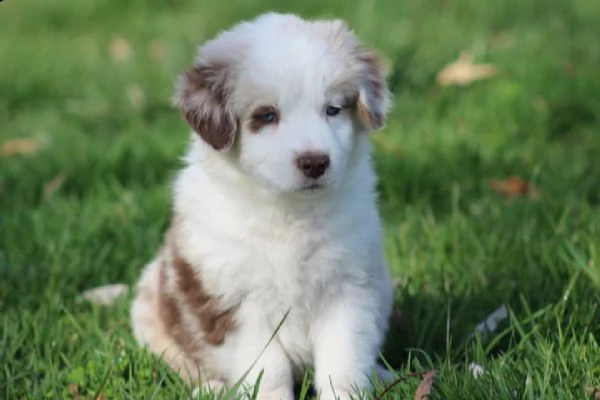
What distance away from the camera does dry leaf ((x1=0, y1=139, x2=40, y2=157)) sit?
7147mm

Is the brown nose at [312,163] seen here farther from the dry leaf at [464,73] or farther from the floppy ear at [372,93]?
the dry leaf at [464,73]

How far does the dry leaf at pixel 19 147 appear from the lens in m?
7.15

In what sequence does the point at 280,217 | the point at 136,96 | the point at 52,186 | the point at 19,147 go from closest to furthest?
1. the point at 280,217
2. the point at 52,186
3. the point at 19,147
4. the point at 136,96

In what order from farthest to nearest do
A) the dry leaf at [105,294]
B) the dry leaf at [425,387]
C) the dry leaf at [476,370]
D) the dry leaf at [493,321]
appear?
the dry leaf at [105,294] → the dry leaf at [493,321] → the dry leaf at [476,370] → the dry leaf at [425,387]

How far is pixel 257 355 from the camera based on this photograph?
3898 millimetres

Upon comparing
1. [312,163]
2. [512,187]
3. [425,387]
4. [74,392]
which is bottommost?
[74,392]

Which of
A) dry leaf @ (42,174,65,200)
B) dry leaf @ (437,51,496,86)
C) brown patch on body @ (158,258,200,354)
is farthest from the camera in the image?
dry leaf @ (437,51,496,86)

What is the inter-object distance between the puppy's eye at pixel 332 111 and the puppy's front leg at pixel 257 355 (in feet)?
2.26

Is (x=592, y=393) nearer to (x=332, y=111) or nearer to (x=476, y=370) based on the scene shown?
(x=476, y=370)

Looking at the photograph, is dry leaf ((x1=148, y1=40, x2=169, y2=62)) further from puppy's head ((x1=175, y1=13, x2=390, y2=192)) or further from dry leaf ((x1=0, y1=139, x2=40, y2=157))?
puppy's head ((x1=175, y1=13, x2=390, y2=192))

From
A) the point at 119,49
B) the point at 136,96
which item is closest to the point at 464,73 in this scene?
the point at 136,96

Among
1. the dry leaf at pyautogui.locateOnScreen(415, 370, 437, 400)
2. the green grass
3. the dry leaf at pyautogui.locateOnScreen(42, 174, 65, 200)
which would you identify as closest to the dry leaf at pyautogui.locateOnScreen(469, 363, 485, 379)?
the green grass

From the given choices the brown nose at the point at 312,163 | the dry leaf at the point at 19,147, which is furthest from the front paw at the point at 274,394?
the dry leaf at the point at 19,147

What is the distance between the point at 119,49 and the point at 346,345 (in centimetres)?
608
